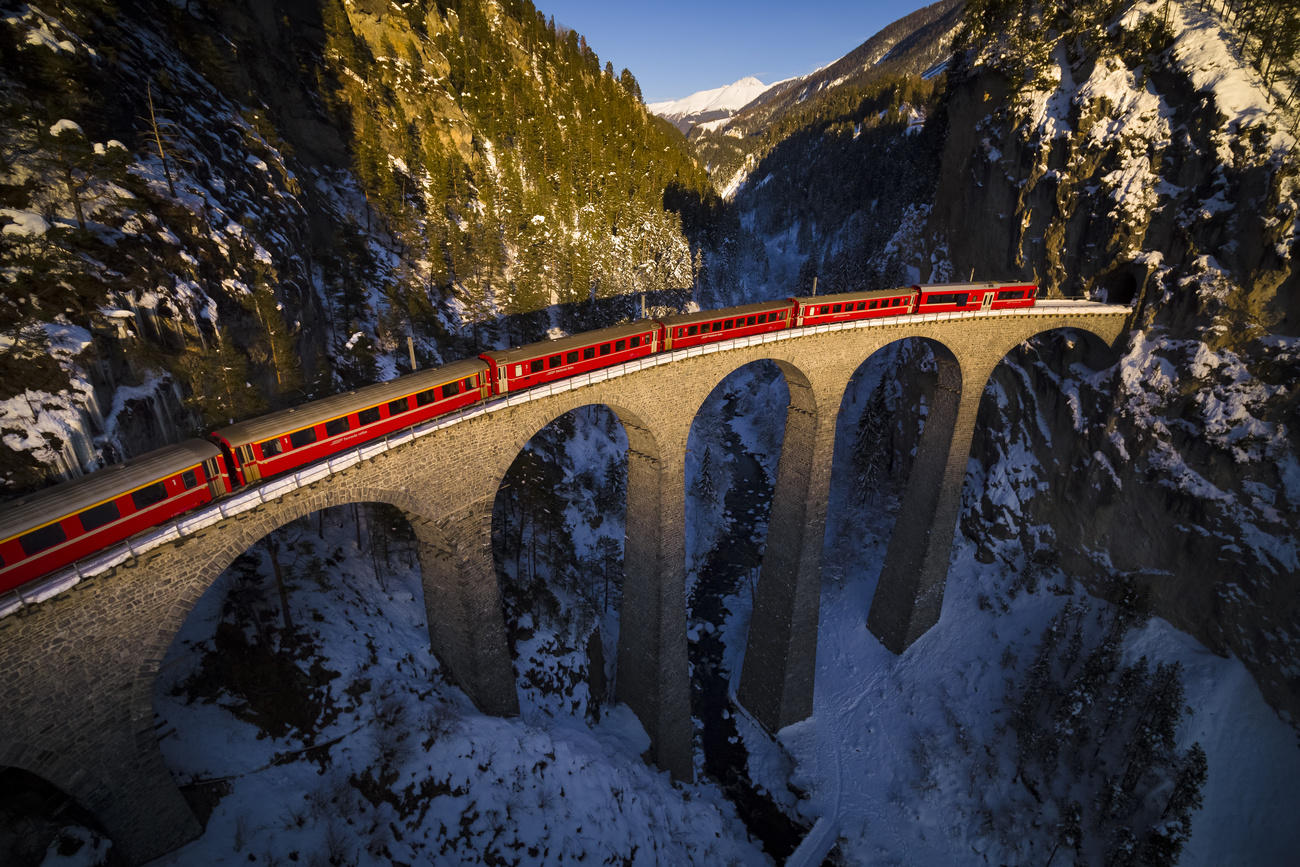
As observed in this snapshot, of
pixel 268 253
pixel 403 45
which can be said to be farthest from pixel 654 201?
pixel 268 253

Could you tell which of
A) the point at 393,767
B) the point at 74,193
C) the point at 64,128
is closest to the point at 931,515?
the point at 393,767

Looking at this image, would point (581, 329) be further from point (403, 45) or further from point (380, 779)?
point (380, 779)

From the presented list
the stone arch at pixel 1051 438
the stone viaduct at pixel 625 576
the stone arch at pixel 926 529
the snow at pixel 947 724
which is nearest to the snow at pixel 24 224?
the stone viaduct at pixel 625 576

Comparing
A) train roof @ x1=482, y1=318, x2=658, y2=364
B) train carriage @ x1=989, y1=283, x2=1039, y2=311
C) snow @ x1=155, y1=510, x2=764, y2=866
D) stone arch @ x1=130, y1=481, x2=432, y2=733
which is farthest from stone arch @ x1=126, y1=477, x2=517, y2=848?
train carriage @ x1=989, y1=283, x2=1039, y2=311

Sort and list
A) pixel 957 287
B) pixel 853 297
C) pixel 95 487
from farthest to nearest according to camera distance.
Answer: pixel 957 287 → pixel 853 297 → pixel 95 487

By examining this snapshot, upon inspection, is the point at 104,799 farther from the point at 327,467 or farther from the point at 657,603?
the point at 657,603
